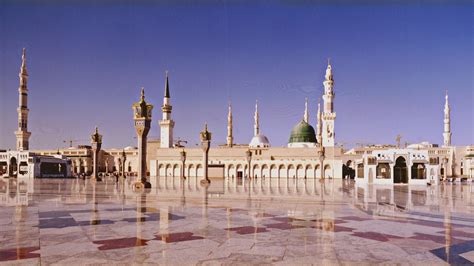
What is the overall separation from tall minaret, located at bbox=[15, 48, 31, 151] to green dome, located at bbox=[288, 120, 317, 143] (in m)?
44.3

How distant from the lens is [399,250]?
5430 mm

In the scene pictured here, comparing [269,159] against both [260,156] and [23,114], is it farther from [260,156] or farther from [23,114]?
[23,114]

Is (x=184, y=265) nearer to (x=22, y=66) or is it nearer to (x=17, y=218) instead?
(x=17, y=218)

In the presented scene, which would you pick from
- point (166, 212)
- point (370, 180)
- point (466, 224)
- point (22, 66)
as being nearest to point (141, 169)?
point (166, 212)

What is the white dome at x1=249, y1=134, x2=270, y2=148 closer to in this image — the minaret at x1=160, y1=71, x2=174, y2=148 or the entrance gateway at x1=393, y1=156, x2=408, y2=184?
the minaret at x1=160, y1=71, x2=174, y2=148

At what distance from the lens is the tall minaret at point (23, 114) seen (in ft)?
194

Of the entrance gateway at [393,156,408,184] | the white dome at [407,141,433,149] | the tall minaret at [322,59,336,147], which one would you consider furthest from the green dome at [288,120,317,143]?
the entrance gateway at [393,156,408,184]

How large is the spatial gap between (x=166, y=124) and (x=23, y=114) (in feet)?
74.0

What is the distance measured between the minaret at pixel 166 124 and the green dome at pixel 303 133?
22.6 metres

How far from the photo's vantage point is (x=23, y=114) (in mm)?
59562

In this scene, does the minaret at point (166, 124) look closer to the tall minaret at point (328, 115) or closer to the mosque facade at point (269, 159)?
the mosque facade at point (269, 159)

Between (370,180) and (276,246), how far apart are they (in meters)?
31.4

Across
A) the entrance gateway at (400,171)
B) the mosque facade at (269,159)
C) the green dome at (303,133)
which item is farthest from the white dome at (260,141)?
the entrance gateway at (400,171)

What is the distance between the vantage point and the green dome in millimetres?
77062
